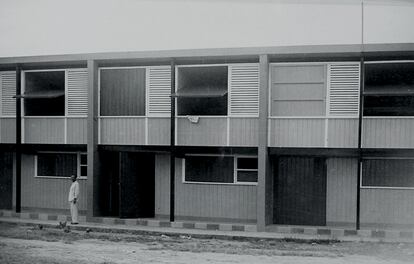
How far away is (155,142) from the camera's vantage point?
22.7 meters

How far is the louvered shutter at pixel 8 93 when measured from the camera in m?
24.7

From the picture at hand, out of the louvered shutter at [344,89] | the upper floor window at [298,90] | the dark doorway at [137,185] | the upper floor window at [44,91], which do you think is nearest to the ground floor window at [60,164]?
the upper floor window at [44,91]

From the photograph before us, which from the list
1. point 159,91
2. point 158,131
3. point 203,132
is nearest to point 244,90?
point 203,132

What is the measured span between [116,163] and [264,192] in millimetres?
6185

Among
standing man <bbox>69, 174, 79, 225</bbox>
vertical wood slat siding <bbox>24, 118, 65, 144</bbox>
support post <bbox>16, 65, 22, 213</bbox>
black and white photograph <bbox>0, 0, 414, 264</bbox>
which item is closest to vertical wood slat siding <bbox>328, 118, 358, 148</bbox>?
black and white photograph <bbox>0, 0, 414, 264</bbox>

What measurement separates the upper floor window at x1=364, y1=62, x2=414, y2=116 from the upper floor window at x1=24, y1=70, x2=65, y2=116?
11293mm

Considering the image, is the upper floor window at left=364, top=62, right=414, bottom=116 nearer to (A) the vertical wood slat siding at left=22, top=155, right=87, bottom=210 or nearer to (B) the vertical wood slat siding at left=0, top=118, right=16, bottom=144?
(A) the vertical wood slat siding at left=22, top=155, right=87, bottom=210

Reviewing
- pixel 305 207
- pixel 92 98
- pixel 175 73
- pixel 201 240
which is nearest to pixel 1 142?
pixel 92 98

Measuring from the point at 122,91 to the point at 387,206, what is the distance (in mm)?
10180

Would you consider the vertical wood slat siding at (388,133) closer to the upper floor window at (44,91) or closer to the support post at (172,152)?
the support post at (172,152)

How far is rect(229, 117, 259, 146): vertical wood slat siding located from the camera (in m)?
21.6

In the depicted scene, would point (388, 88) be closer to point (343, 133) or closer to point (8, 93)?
point (343, 133)

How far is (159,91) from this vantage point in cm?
2262

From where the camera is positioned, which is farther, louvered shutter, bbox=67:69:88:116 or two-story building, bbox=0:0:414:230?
louvered shutter, bbox=67:69:88:116
